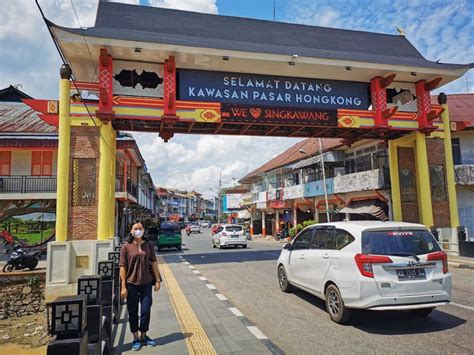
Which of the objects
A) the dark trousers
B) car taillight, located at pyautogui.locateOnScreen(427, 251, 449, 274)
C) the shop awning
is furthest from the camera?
the shop awning

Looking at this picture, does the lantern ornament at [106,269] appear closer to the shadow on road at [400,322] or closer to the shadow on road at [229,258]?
the shadow on road at [400,322]

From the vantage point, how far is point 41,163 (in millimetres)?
23812

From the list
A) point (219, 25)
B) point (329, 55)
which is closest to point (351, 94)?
point (329, 55)

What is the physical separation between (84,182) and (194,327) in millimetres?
8253

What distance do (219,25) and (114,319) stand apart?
1348 centimetres

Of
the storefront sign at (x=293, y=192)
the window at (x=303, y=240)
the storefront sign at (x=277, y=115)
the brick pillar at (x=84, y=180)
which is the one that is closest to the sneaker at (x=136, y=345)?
the window at (x=303, y=240)

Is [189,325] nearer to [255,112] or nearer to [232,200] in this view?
[255,112]

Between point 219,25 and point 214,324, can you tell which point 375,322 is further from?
point 219,25

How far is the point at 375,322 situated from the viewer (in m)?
6.17

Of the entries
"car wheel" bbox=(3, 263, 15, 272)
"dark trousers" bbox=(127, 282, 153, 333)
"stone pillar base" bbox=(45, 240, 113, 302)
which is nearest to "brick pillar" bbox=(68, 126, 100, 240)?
"stone pillar base" bbox=(45, 240, 113, 302)

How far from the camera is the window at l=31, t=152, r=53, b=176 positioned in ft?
77.8

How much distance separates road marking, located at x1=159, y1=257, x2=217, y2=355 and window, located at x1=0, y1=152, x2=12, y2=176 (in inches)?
735

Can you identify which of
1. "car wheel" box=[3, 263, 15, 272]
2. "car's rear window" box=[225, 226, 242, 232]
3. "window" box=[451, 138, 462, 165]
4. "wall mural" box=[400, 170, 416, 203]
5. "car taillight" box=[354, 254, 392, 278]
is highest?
"window" box=[451, 138, 462, 165]

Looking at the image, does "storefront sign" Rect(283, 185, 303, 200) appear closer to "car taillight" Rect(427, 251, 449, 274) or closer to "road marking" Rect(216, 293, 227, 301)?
"road marking" Rect(216, 293, 227, 301)
